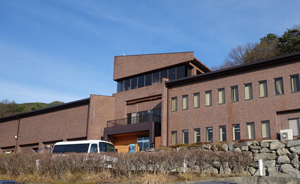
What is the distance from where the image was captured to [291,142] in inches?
775

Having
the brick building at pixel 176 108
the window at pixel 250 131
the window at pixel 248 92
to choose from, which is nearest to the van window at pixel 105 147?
the brick building at pixel 176 108

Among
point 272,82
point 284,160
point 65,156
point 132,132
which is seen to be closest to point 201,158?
point 284,160

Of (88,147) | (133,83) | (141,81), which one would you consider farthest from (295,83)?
(133,83)

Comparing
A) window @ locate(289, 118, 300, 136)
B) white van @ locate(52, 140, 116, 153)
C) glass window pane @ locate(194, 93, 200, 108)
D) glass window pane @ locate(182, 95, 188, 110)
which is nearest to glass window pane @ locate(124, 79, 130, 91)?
glass window pane @ locate(182, 95, 188, 110)

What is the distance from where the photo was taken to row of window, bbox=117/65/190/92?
31991mm

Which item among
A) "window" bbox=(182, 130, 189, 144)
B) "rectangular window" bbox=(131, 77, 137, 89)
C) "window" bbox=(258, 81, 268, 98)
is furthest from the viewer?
"rectangular window" bbox=(131, 77, 137, 89)

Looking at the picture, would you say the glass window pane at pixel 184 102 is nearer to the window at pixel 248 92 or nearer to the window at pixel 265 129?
the window at pixel 248 92

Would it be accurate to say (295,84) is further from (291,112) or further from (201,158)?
(201,158)

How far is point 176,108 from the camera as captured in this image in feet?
95.6

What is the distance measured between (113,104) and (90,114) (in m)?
3.16

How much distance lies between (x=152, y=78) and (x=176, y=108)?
5964 millimetres

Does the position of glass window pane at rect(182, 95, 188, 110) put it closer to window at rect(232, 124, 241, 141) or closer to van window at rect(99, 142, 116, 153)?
window at rect(232, 124, 241, 141)

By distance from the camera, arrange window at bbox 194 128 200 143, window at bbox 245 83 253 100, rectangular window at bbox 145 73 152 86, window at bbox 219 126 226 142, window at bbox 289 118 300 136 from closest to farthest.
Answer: window at bbox 289 118 300 136 → window at bbox 245 83 253 100 → window at bbox 219 126 226 142 → window at bbox 194 128 200 143 → rectangular window at bbox 145 73 152 86

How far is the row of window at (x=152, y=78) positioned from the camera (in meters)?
32.0
